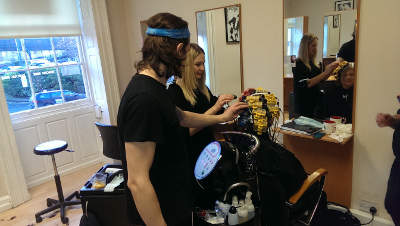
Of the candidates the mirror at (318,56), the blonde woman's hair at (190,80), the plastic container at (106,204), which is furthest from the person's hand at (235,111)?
the plastic container at (106,204)

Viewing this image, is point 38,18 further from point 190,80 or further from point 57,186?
point 190,80

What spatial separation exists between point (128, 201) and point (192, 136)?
57 cm

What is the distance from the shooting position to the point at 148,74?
0.99m

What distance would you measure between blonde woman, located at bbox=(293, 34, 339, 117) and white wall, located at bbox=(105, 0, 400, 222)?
0.13m

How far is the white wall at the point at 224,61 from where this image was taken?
8.11ft

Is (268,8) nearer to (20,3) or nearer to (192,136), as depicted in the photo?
(192,136)

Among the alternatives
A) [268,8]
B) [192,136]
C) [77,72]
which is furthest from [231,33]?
[77,72]

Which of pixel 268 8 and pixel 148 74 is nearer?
pixel 148 74

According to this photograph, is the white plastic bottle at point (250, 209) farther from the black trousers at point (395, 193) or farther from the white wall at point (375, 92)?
the white wall at point (375, 92)

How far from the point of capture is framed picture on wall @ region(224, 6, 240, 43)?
2357mm

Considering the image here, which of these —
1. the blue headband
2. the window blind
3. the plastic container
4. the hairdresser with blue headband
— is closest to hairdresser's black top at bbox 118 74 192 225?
the hairdresser with blue headband

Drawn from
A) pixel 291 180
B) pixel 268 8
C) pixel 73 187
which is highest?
pixel 268 8

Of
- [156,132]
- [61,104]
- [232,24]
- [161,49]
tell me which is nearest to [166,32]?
[161,49]

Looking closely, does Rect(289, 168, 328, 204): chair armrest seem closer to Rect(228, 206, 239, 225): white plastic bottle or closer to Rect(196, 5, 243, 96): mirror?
Rect(228, 206, 239, 225): white plastic bottle
